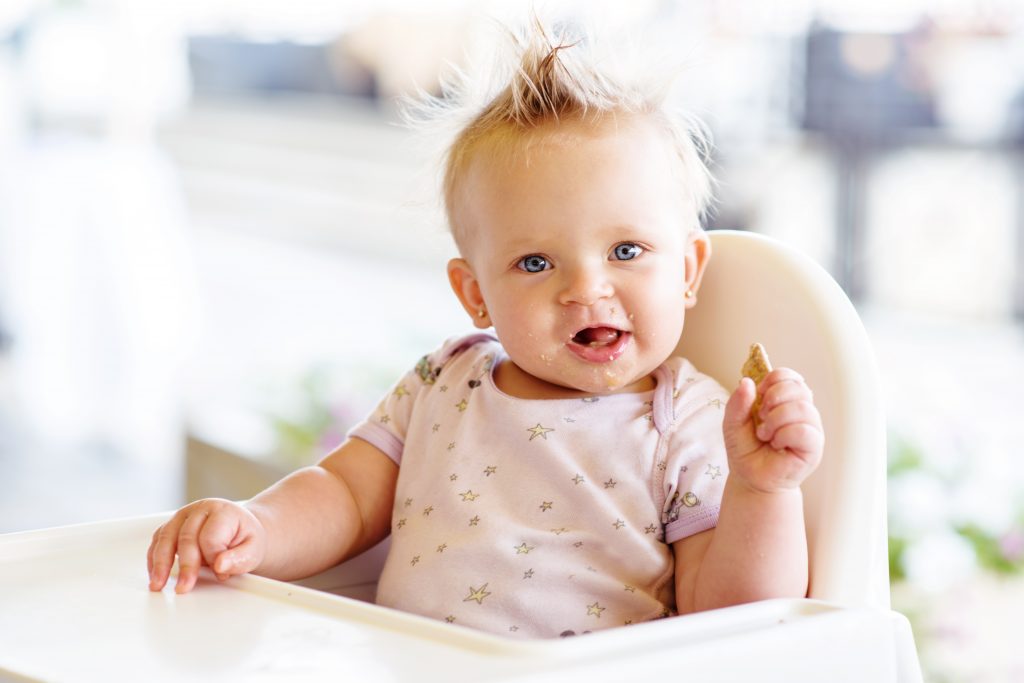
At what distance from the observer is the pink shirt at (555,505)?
0.95 metres

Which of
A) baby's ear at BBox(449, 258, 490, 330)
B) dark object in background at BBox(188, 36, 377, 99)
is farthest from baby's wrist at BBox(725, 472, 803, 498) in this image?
dark object in background at BBox(188, 36, 377, 99)

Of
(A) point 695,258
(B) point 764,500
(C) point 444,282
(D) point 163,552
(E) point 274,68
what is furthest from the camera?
(E) point 274,68

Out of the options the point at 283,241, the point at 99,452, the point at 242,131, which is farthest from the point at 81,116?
the point at 99,452

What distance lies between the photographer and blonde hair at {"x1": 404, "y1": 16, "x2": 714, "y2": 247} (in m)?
1.00

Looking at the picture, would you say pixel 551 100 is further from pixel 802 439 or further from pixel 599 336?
pixel 802 439

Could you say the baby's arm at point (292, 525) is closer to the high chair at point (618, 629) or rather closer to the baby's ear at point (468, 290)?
the high chair at point (618, 629)

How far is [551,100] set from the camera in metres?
1.01

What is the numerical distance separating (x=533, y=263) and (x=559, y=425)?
5.0 inches

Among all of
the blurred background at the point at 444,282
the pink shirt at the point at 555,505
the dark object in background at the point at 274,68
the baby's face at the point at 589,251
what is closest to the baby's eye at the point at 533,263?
the baby's face at the point at 589,251

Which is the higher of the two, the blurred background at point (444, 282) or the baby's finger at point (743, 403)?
the baby's finger at point (743, 403)

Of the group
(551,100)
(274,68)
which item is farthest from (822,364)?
(274,68)

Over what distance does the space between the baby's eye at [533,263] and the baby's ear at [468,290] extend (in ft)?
0.31

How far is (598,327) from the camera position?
3.22 ft

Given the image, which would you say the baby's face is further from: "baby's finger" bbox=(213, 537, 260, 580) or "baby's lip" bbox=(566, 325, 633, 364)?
"baby's finger" bbox=(213, 537, 260, 580)
